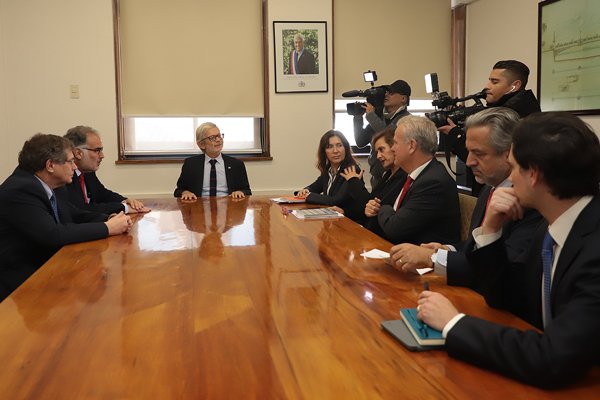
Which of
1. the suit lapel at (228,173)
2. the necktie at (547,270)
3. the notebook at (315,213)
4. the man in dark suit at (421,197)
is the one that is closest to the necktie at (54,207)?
the notebook at (315,213)

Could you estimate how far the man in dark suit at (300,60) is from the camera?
5.59 m

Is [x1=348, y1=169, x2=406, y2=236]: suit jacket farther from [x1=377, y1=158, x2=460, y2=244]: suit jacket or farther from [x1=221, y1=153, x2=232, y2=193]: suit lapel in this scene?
[x1=221, y1=153, x2=232, y2=193]: suit lapel

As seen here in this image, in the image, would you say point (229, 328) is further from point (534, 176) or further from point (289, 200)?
point (289, 200)

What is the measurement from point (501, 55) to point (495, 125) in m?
3.43

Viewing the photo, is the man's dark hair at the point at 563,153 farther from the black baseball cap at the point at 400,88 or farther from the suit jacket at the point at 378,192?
the black baseball cap at the point at 400,88

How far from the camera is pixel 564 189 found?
1291 mm

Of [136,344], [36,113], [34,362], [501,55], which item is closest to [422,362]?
[136,344]

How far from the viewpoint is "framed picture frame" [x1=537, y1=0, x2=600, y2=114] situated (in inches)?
156

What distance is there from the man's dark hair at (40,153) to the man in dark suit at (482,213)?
1.66m

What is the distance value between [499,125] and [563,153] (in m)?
0.89

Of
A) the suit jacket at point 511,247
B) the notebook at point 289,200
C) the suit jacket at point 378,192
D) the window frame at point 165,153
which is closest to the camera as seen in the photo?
the suit jacket at point 511,247

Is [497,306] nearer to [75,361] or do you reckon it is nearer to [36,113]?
[75,361]

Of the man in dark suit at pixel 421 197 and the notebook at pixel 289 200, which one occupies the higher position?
the man in dark suit at pixel 421 197

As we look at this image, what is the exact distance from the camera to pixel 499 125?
2.11 meters
